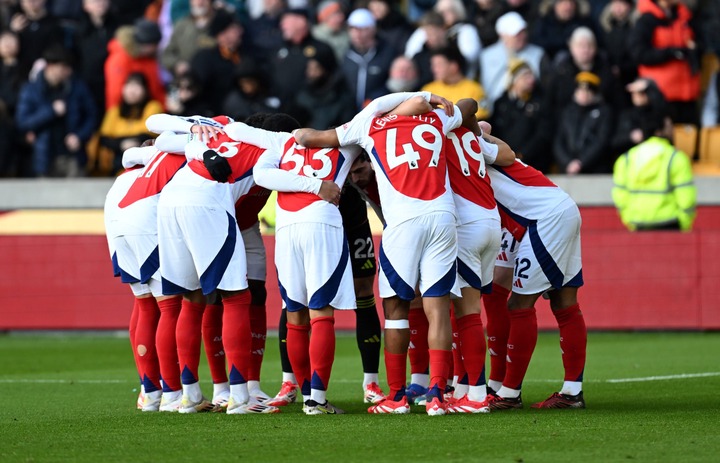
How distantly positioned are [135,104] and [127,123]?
0.38 metres

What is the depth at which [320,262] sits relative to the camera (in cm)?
912

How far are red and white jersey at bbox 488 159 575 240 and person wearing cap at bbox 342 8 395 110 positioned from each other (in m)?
8.77

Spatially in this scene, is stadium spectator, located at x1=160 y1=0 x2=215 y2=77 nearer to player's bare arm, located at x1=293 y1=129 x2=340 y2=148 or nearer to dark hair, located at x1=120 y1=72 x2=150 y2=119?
dark hair, located at x1=120 y1=72 x2=150 y2=119

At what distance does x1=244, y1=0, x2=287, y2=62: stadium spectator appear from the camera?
19547 millimetres

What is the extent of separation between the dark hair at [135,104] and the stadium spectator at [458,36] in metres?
3.56

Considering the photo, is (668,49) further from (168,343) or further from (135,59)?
(168,343)

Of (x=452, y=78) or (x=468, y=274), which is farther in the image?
(x=452, y=78)

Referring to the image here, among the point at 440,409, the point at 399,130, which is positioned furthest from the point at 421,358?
the point at 399,130

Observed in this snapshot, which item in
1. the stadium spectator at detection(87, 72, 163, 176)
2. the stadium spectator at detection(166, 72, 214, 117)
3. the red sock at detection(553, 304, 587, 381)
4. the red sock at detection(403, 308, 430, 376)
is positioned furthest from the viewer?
the stadium spectator at detection(87, 72, 163, 176)

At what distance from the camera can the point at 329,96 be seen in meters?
18.1

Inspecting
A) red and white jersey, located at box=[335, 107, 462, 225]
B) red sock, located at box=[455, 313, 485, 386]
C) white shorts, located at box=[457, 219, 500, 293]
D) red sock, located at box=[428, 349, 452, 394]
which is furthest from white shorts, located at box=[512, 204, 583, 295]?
red sock, located at box=[428, 349, 452, 394]

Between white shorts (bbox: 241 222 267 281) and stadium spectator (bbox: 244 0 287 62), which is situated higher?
stadium spectator (bbox: 244 0 287 62)

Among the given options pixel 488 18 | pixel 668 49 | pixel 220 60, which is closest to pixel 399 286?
pixel 668 49

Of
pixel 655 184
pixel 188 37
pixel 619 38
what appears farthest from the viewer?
pixel 188 37
